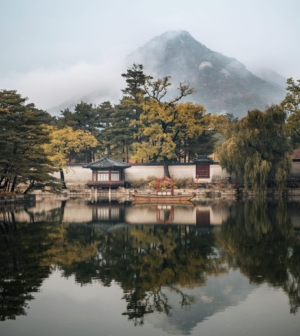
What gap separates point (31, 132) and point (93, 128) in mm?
23787

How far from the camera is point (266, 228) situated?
19.8 m

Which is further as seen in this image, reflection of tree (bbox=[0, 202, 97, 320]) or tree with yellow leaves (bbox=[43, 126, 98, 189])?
Answer: tree with yellow leaves (bbox=[43, 126, 98, 189])

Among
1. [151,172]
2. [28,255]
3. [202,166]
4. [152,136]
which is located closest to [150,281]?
[28,255]

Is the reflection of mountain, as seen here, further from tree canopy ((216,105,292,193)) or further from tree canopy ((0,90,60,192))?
tree canopy ((216,105,292,193))

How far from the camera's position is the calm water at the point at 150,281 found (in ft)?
26.3

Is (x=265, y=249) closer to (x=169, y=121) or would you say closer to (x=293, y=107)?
(x=293, y=107)

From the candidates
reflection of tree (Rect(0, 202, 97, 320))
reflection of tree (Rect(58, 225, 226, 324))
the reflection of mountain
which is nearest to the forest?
reflection of tree (Rect(0, 202, 97, 320))

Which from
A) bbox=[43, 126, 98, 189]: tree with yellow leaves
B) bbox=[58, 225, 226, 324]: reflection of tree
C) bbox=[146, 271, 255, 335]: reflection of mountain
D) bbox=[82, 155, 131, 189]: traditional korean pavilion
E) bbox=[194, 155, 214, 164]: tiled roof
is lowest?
bbox=[146, 271, 255, 335]: reflection of mountain

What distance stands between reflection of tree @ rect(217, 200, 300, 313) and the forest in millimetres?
17903

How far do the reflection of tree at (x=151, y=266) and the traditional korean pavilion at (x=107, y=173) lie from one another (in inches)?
1302

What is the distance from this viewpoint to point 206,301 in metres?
9.17

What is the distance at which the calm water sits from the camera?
26.3 ft

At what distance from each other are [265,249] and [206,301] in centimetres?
606

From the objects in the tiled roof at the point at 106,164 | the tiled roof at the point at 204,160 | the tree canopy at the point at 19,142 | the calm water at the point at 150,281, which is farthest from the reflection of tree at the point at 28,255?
the tiled roof at the point at 204,160
